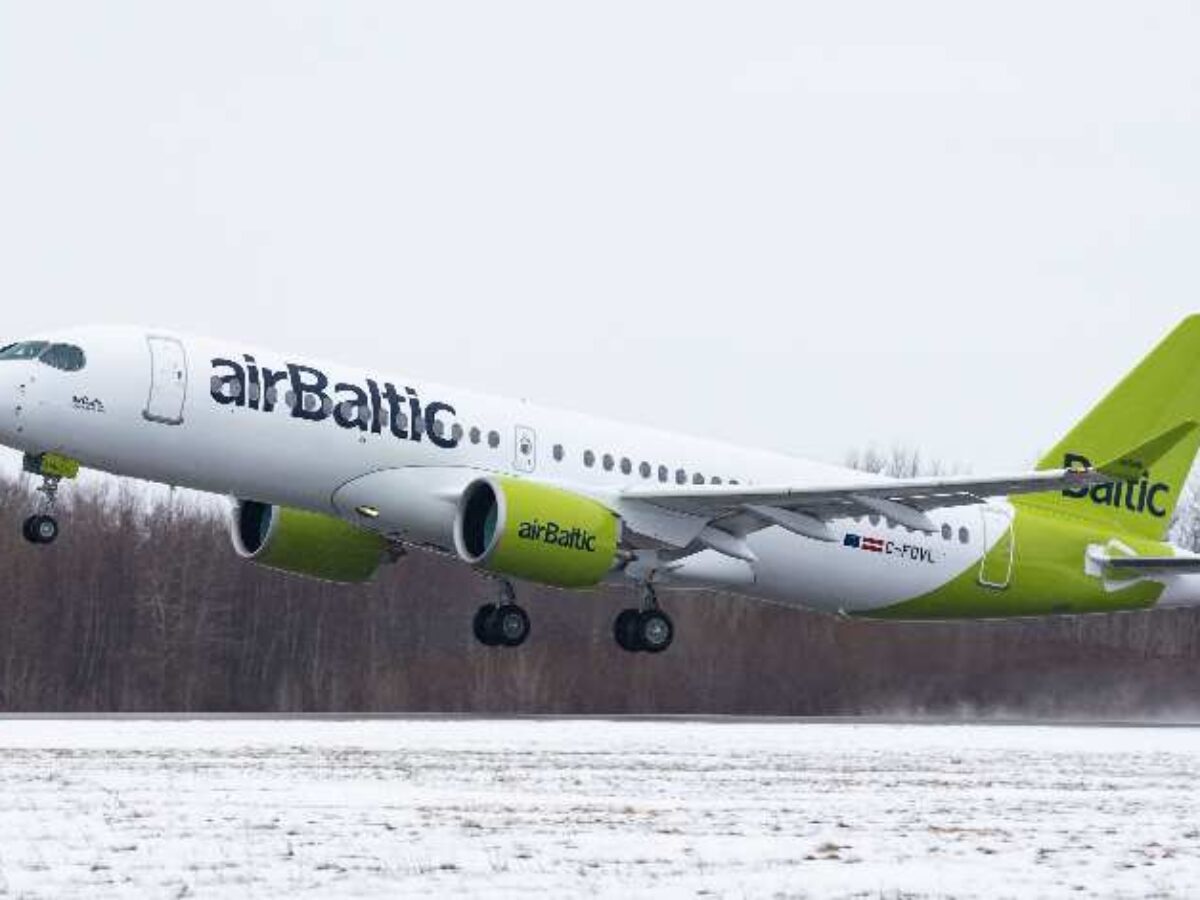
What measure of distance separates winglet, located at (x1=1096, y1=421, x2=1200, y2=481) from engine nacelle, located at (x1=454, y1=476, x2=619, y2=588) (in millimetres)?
7340

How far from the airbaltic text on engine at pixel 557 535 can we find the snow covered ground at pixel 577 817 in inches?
145

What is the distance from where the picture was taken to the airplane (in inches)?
1299

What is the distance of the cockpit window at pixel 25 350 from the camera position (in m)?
32.9

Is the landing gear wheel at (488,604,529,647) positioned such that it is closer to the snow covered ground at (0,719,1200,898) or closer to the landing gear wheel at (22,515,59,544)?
the snow covered ground at (0,719,1200,898)

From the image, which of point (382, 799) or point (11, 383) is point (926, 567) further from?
point (382, 799)

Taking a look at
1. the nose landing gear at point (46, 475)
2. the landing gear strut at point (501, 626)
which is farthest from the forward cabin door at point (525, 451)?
the nose landing gear at point (46, 475)

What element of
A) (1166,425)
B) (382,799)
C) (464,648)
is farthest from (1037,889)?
(464,648)

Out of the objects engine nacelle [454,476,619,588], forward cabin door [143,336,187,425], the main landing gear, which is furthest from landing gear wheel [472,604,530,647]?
the main landing gear

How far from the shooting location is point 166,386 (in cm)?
3281

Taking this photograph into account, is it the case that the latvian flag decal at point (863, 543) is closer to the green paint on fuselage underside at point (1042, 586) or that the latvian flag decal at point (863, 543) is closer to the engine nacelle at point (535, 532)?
the green paint on fuselage underside at point (1042, 586)

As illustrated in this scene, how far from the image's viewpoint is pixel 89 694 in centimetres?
7162

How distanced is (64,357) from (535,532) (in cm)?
707

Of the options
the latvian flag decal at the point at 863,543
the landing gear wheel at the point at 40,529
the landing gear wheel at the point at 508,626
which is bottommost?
the landing gear wheel at the point at 508,626

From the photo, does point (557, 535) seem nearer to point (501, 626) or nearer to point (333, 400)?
point (501, 626)
